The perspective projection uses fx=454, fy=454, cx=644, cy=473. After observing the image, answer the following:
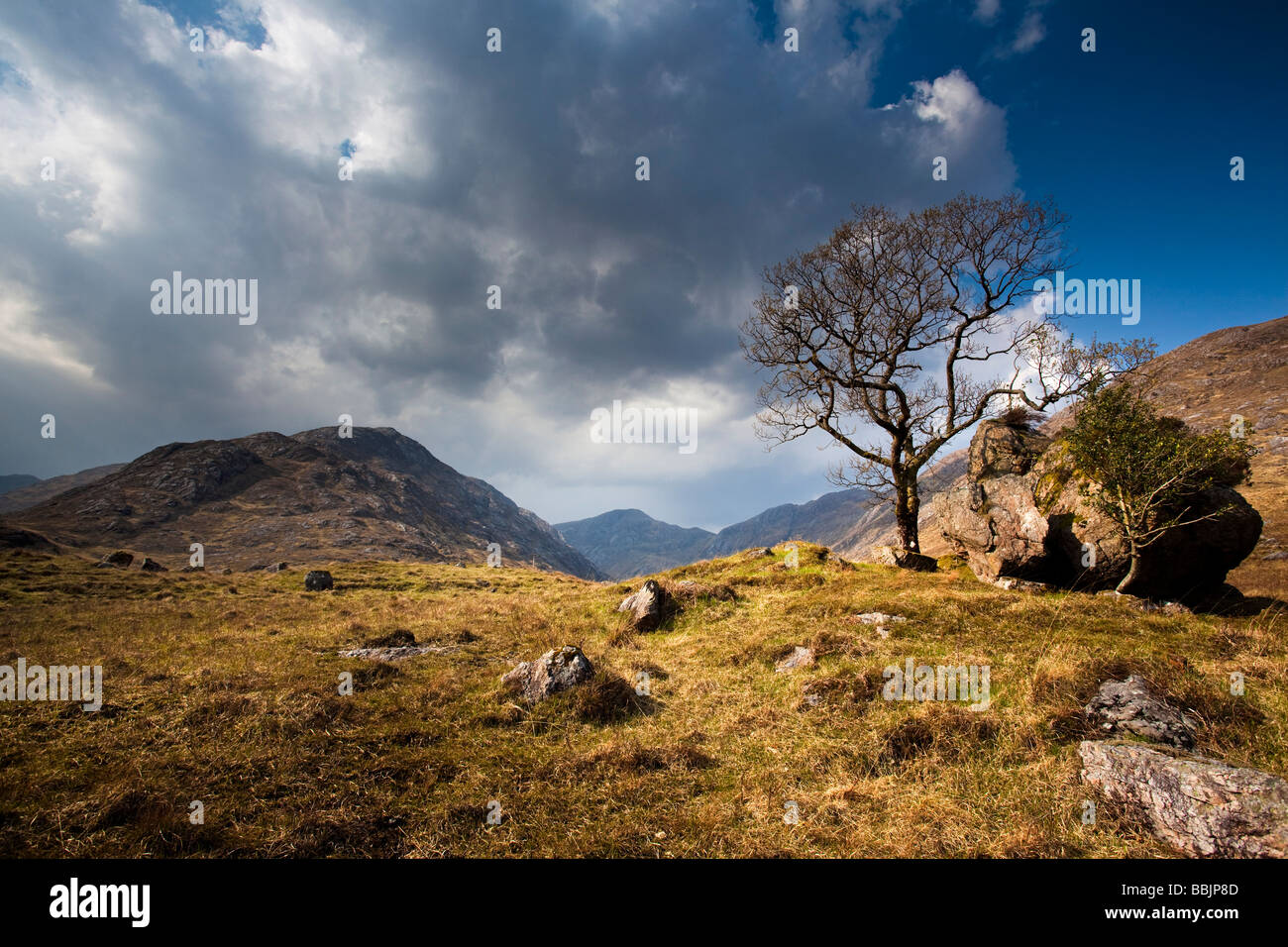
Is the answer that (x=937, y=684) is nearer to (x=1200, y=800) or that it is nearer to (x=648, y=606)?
(x=1200, y=800)

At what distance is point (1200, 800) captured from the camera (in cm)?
492

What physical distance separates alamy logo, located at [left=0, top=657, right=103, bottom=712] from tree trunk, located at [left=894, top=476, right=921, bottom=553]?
28136 mm

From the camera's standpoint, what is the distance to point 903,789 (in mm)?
6227

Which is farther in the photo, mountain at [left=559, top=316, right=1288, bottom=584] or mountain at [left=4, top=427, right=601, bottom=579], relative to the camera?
mountain at [left=4, top=427, right=601, bottom=579]

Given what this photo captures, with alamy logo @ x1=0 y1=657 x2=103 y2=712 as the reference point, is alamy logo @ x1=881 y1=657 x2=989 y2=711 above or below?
above

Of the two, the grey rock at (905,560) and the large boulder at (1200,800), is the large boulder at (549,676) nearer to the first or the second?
the large boulder at (1200,800)

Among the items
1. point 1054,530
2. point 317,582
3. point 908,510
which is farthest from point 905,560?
point 317,582

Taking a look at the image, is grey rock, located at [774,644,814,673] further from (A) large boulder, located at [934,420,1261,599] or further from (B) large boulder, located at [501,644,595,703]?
(A) large boulder, located at [934,420,1261,599]

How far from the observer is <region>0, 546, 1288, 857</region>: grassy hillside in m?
5.52

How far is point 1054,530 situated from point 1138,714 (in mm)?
11495

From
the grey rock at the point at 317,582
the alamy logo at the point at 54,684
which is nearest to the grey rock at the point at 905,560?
the alamy logo at the point at 54,684

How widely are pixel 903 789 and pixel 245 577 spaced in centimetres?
5113
